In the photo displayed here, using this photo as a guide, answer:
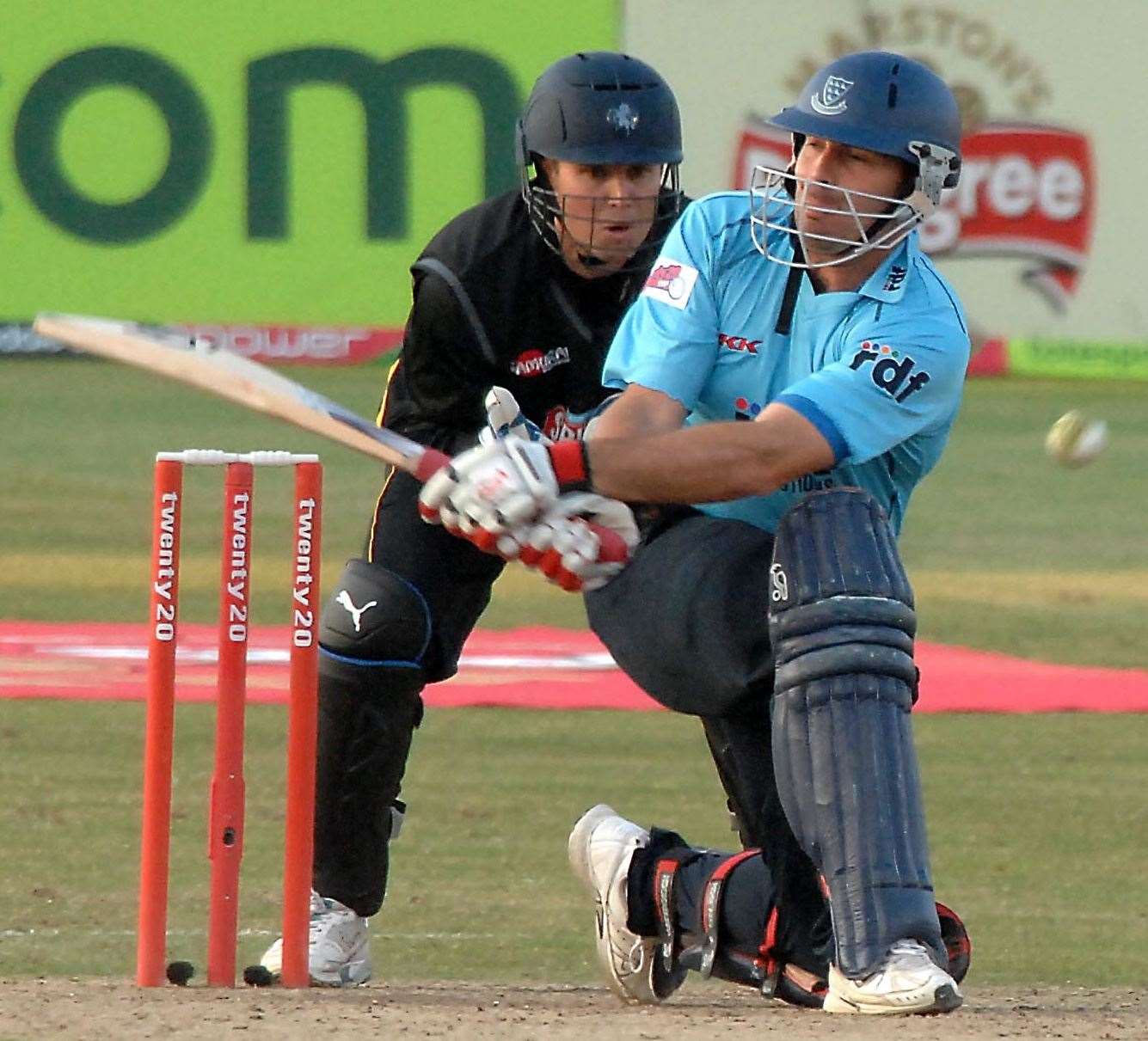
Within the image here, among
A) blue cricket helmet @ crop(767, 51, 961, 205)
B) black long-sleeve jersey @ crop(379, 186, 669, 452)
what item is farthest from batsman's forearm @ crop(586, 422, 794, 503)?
black long-sleeve jersey @ crop(379, 186, 669, 452)

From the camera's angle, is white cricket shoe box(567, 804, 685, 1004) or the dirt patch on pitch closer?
the dirt patch on pitch

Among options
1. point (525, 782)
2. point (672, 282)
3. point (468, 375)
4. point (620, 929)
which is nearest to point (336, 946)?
point (620, 929)

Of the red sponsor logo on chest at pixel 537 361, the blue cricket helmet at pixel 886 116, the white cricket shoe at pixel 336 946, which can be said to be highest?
the blue cricket helmet at pixel 886 116

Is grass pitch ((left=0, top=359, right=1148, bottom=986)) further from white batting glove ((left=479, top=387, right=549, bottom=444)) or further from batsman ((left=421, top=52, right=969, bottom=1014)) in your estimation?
white batting glove ((left=479, top=387, right=549, bottom=444))

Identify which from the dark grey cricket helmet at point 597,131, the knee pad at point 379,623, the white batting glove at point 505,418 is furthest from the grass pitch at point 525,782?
the dark grey cricket helmet at point 597,131

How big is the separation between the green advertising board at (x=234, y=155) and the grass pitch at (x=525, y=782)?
263 inches

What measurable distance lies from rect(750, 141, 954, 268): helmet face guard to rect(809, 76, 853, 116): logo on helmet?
0.38 feet

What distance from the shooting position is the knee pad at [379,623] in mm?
4695

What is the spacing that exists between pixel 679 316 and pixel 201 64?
1621cm

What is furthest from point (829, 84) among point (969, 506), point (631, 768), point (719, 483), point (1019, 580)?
point (969, 506)

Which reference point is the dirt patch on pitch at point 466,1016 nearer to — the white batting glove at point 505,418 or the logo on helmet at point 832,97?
the white batting glove at point 505,418

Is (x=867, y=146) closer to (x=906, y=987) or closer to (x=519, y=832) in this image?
(x=906, y=987)

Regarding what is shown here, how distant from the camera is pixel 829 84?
431cm

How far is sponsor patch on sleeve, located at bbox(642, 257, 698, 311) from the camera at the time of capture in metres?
4.29
